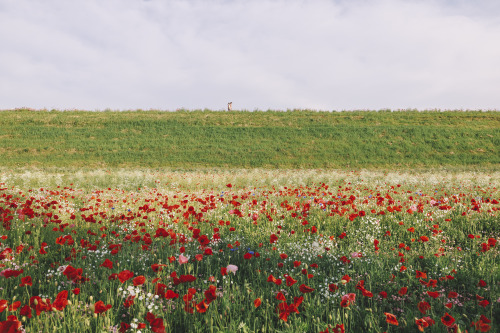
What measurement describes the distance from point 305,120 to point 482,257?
32517 mm

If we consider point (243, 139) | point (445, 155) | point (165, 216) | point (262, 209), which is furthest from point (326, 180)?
point (445, 155)

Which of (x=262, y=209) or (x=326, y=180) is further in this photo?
(x=326, y=180)

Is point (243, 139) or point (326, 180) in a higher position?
point (243, 139)

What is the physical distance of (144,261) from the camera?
3.65 meters

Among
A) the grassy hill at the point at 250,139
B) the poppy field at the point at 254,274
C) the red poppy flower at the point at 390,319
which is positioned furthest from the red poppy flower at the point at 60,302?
the grassy hill at the point at 250,139

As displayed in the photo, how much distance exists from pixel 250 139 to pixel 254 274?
27.3 m

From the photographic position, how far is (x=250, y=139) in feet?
100

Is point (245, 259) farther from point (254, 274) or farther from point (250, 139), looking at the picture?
point (250, 139)

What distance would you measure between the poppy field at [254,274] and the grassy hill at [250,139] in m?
20.1

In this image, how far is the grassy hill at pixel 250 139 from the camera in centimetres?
2595

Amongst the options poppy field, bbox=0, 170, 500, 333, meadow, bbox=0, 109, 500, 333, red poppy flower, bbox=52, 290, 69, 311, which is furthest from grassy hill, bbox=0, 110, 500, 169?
red poppy flower, bbox=52, 290, 69, 311

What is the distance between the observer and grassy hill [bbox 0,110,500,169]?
26.0 metres

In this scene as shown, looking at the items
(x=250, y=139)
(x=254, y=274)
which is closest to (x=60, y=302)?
(x=254, y=274)

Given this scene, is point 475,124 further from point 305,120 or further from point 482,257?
point 482,257
